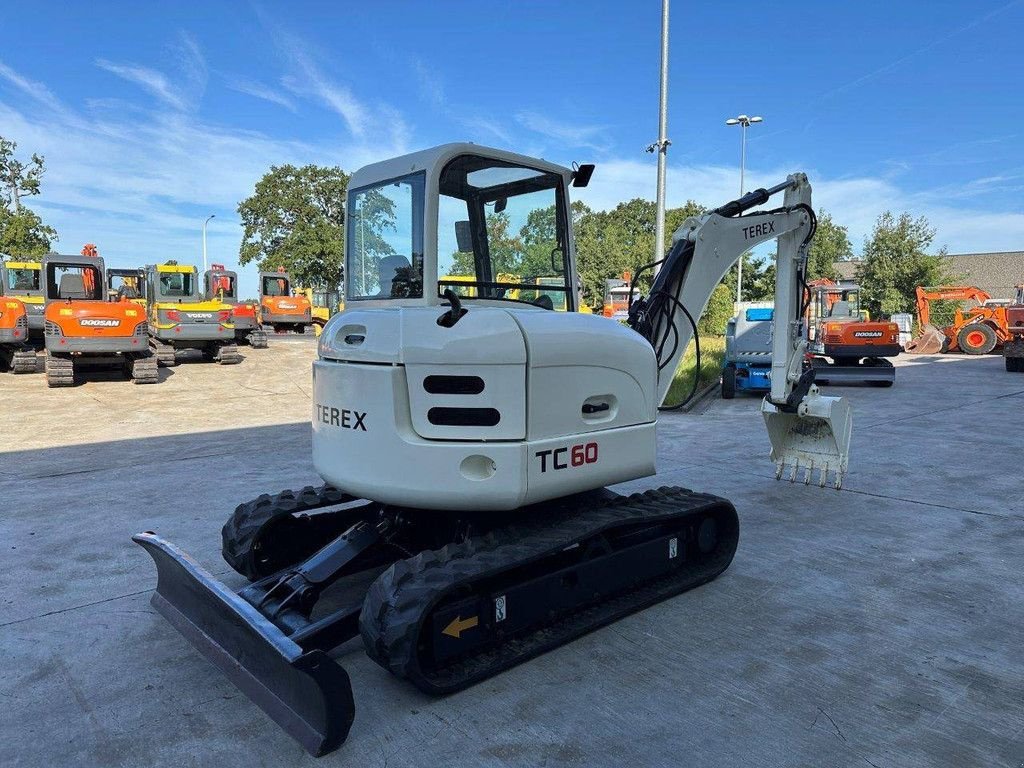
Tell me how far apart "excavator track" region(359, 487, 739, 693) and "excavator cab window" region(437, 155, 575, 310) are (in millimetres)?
1359

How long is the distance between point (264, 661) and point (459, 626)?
874mm

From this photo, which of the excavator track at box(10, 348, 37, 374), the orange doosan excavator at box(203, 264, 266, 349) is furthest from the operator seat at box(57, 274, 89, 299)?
the orange doosan excavator at box(203, 264, 266, 349)

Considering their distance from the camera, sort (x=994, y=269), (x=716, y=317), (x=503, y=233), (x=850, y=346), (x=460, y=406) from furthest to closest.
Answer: (x=994, y=269) < (x=716, y=317) < (x=850, y=346) < (x=503, y=233) < (x=460, y=406)

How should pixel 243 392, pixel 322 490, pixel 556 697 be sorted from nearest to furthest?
pixel 556 697 → pixel 322 490 → pixel 243 392

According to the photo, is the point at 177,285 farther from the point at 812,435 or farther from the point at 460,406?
the point at 460,406

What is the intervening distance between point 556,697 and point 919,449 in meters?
7.18

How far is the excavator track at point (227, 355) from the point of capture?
64.0 feet

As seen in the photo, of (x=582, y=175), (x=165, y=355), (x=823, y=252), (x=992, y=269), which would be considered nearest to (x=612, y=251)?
(x=823, y=252)

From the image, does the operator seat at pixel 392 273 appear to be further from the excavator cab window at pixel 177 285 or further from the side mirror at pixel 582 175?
the excavator cab window at pixel 177 285

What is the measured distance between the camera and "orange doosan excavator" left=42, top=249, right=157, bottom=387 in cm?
1465

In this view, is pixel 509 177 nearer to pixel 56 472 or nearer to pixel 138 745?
pixel 138 745

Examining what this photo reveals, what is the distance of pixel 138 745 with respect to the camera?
3000 mm

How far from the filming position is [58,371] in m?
14.6

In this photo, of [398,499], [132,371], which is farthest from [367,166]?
[132,371]
